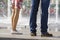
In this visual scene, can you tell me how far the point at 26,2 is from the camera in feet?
29.6

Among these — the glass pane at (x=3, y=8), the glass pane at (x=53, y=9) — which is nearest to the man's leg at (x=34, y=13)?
the glass pane at (x=53, y=9)

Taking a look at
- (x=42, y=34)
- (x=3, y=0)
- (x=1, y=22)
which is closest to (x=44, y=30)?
(x=42, y=34)

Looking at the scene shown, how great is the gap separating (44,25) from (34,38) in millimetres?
374

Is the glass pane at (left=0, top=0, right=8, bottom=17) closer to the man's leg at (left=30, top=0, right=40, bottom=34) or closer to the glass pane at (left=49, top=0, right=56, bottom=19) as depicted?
the glass pane at (left=49, top=0, right=56, bottom=19)

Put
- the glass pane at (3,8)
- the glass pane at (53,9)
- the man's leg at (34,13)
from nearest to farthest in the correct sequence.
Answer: the man's leg at (34,13) < the glass pane at (53,9) < the glass pane at (3,8)

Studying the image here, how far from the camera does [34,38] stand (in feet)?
15.1

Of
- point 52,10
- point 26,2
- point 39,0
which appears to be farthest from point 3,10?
point 39,0

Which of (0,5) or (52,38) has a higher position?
(0,5)

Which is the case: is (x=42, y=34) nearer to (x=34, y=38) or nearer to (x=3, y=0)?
(x=34, y=38)

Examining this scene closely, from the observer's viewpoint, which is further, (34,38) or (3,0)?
(3,0)

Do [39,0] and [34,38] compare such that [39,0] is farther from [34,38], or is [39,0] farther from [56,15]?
[56,15]

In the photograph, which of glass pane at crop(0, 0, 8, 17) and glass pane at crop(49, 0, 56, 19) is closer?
glass pane at crop(49, 0, 56, 19)

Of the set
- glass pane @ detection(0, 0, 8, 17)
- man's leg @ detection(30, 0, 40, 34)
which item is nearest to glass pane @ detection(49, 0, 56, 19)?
glass pane @ detection(0, 0, 8, 17)

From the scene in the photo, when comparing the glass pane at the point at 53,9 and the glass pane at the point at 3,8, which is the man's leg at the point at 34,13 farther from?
the glass pane at the point at 3,8
